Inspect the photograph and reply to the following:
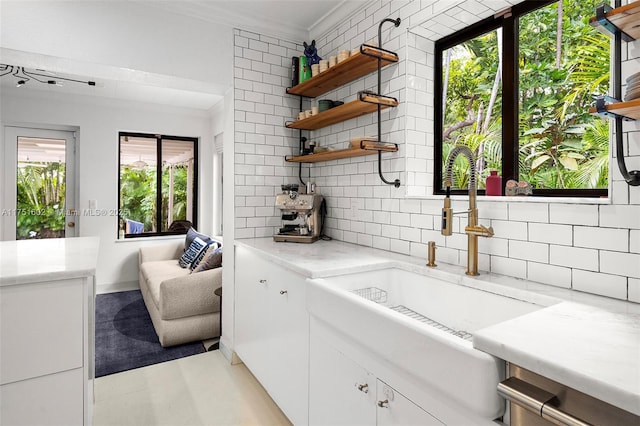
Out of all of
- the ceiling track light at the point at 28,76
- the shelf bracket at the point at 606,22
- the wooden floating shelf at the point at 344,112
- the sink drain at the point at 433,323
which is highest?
the ceiling track light at the point at 28,76

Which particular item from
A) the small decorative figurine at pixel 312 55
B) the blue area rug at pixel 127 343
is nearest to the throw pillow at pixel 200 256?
the blue area rug at pixel 127 343

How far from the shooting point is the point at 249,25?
8.90 ft

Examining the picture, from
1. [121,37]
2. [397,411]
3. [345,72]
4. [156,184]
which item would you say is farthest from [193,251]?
[397,411]

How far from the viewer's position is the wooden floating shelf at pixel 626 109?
98 cm

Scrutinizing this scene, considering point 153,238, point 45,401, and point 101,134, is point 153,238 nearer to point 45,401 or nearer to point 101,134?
point 101,134

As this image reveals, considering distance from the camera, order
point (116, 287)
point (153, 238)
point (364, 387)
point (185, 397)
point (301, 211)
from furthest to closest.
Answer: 1. point (153, 238)
2. point (116, 287)
3. point (301, 211)
4. point (185, 397)
5. point (364, 387)

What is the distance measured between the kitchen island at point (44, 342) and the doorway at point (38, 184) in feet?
11.8

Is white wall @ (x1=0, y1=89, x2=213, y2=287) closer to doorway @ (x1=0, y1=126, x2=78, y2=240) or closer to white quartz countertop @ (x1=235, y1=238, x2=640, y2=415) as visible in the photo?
doorway @ (x1=0, y1=126, x2=78, y2=240)

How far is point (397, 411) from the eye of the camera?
1142 millimetres

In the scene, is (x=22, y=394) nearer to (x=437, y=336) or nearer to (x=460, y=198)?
(x=437, y=336)

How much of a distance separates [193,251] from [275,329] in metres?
2.47

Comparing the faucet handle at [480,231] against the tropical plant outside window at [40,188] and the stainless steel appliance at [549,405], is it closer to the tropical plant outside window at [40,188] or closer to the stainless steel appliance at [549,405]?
the stainless steel appliance at [549,405]

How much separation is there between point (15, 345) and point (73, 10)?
1.95 m

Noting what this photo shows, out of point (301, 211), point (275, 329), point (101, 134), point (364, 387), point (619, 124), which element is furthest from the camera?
point (101, 134)
